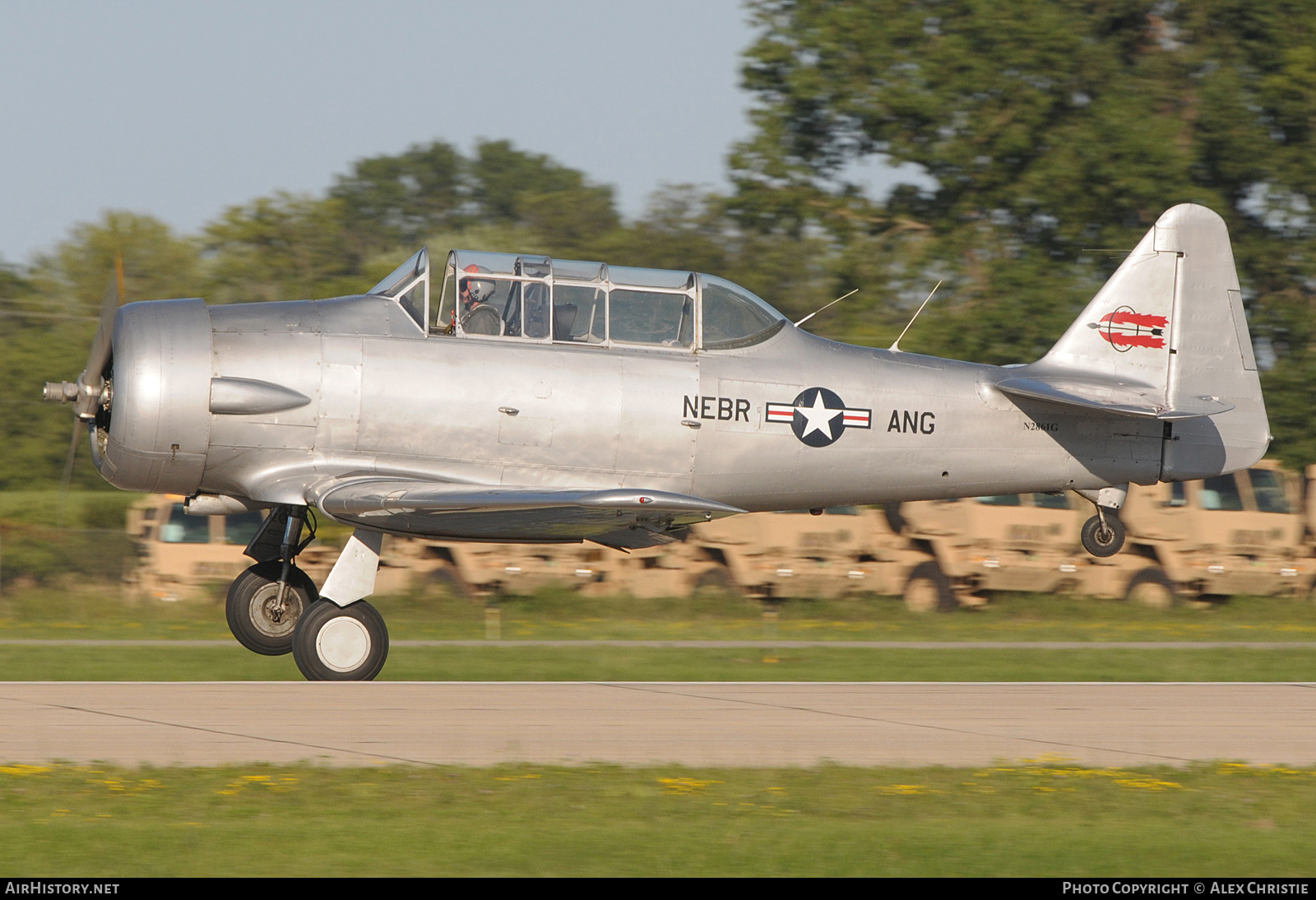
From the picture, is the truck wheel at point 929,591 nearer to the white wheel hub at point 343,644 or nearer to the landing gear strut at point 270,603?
the landing gear strut at point 270,603

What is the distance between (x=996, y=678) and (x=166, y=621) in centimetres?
1056

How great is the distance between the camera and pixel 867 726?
392 inches

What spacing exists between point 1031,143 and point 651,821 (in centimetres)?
2452

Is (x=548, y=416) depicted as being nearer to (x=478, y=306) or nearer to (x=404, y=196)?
(x=478, y=306)

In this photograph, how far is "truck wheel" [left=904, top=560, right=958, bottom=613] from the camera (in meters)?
22.0

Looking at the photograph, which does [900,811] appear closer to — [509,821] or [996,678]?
[509,821]

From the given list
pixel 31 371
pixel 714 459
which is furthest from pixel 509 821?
pixel 31 371

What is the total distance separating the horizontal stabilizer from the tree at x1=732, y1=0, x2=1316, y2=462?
14.3 m

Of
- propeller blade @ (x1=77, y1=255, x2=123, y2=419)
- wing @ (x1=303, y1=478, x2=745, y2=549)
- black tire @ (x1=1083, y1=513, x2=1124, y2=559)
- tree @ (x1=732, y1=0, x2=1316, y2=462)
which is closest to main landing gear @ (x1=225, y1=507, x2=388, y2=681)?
wing @ (x1=303, y1=478, x2=745, y2=549)

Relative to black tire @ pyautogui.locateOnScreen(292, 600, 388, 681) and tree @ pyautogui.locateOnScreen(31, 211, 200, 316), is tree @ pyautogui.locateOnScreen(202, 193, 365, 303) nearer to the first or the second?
tree @ pyautogui.locateOnScreen(31, 211, 200, 316)

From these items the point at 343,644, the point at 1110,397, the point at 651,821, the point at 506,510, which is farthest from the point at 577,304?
the point at 651,821

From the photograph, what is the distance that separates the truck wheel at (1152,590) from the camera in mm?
22203

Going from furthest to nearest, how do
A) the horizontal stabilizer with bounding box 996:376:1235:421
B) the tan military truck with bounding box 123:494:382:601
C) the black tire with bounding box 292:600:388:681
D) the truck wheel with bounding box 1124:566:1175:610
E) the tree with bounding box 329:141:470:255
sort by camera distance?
the tree with bounding box 329:141:470:255, the truck wheel with bounding box 1124:566:1175:610, the tan military truck with bounding box 123:494:382:601, the horizontal stabilizer with bounding box 996:376:1235:421, the black tire with bounding box 292:600:388:681

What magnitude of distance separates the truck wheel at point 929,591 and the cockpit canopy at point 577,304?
10.8 m
